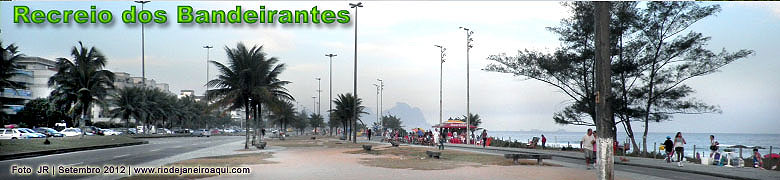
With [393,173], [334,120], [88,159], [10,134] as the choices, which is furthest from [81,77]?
[334,120]

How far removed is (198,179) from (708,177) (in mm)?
14861

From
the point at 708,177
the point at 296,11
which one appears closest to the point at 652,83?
the point at 708,177

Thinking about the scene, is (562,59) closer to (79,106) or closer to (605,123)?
(605,123)

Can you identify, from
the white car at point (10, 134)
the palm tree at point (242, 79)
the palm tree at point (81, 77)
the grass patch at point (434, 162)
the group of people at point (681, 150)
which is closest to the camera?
the grass patch at point (434, 162)

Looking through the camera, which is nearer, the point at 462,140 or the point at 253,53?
the point at 253,53

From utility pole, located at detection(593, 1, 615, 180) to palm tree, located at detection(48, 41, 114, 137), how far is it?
4119 cm

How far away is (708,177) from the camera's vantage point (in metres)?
17.3

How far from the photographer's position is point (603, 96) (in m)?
11.3

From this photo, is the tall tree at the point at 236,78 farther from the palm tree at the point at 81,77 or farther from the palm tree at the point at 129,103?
the palm tree at the point at 129,103

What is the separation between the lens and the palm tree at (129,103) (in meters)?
70.0

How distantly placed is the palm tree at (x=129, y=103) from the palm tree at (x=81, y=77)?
2561cm

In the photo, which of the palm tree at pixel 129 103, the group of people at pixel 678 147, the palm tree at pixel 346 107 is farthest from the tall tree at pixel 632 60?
the palm tree at pixel 129 103

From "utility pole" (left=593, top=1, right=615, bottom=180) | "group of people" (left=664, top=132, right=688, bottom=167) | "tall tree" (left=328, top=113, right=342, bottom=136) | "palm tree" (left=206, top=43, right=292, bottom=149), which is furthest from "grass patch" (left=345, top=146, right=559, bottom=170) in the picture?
"tall tree" (left=328, top=113, right=342, bottom=136)

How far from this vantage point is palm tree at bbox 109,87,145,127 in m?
70.0
